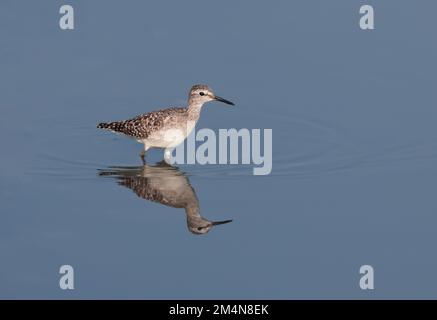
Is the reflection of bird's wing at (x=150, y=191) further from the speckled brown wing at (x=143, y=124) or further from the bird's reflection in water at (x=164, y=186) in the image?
the speckled brown wing at (x=143, y=124)

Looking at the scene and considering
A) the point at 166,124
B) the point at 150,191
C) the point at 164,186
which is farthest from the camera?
the point at 166,124

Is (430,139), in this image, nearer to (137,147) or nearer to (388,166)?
(388,166)

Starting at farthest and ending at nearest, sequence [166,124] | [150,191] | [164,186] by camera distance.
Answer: [166,124] → [164,186] → [150,191]

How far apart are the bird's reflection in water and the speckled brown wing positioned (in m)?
0.64

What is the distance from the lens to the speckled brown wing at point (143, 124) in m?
19.2

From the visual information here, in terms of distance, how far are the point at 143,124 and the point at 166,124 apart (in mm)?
391

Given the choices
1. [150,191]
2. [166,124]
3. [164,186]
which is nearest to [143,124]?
[166,124]

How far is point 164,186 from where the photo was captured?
709 inches

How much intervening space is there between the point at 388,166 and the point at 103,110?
17.6 feet

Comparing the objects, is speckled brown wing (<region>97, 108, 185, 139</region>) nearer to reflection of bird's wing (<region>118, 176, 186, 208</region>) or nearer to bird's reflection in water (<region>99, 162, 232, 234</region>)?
bird's reflection in water (<region>99, 162, 232, 234</region>)

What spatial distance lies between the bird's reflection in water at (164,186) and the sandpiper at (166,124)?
0.46 metres

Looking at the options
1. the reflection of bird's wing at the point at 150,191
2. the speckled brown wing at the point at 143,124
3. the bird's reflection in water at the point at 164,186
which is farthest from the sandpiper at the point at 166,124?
the reflection of bird's wing at the point at 150,191

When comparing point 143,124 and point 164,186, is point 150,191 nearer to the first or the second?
point 164,186

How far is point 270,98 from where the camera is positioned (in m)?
20.9
